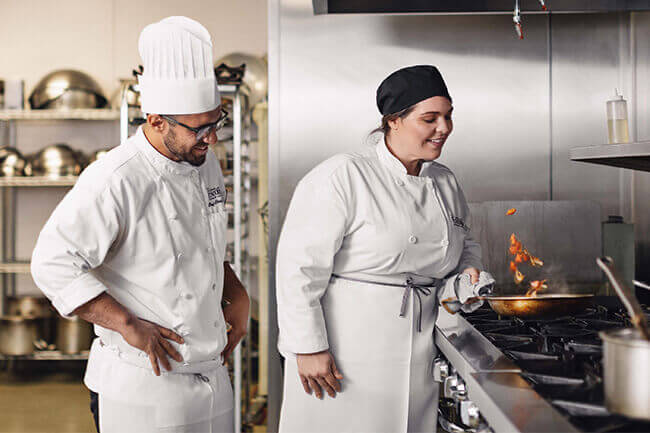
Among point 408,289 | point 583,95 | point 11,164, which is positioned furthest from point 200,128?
point 11,164

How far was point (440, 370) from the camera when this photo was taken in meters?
1.71

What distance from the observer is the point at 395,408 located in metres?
1.79

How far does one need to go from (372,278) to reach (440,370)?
29cm

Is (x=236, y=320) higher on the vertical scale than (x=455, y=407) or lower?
higher

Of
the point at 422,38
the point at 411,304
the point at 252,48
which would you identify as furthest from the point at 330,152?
the point at 252,48

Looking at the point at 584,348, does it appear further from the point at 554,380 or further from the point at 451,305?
the point at 451,305

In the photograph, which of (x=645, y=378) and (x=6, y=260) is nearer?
(x=645, y=378)

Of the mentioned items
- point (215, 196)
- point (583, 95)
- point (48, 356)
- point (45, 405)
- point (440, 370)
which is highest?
point (583, 95)

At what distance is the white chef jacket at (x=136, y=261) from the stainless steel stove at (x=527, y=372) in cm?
60

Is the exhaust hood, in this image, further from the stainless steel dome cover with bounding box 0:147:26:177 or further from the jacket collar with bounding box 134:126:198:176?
the stainless steel dome cover with bounding box 0:147:26:177

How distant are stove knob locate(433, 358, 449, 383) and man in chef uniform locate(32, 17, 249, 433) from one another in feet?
1.82

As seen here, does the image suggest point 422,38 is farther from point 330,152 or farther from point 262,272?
point 262,272

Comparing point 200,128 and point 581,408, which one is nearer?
point 581,408

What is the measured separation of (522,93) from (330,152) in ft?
2.58
